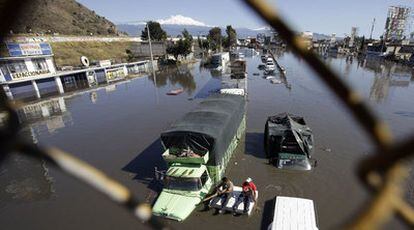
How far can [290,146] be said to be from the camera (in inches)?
649

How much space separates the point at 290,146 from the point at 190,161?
723cm

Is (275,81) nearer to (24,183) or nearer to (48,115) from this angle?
(48,115)

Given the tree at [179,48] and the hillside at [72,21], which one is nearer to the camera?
the tree at [179,48]

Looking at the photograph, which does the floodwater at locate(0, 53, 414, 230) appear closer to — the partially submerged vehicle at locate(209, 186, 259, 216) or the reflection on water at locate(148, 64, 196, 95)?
the partially submerged vehicle at locate(209, 186, 259, 216)

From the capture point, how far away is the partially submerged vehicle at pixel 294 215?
34.0 feet

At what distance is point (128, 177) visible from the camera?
→ 55.9 ft

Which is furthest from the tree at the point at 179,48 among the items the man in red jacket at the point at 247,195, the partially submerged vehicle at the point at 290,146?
the man in red jacket at the point at 247,195

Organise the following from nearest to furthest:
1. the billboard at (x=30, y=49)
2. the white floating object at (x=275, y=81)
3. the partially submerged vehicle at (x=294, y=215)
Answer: the partially submerged vehicle at (x=294, y=215) < the billboard at (x=30, y=49) < the white floating object at (x=275, y=81)

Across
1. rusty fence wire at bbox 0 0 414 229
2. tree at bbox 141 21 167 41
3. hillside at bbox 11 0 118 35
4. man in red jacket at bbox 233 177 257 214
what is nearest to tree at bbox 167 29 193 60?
tree at bbox 141 21 167 41

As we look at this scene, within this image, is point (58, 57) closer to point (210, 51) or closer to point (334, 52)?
point (210, 51)

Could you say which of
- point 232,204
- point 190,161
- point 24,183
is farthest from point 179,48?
point 232,204

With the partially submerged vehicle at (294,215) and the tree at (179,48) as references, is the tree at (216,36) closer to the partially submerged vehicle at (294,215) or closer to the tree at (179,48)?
the tree at (179,48)

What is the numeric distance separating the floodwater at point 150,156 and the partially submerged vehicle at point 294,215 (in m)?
1.55

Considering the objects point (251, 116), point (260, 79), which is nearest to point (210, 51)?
point (260, 79)
